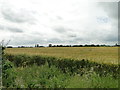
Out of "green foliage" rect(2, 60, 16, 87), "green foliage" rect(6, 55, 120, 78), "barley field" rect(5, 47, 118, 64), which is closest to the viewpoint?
"green foliage" rect(2, 60, 16, 87)

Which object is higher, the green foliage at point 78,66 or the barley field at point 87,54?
the barley field at point 87,54

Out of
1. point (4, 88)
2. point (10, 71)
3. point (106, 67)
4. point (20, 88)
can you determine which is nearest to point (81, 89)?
point (20, 88)

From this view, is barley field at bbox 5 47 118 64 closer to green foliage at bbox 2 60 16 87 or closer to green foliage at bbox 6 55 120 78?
green foliage at bbox 6 55 120 78

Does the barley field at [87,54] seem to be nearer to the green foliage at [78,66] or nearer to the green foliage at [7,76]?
the green foliage at [78,66]

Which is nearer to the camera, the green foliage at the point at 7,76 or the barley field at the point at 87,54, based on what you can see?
the green foliage at the point at 7,76

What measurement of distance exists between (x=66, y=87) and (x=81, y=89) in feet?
1.73

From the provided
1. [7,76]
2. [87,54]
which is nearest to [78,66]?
[7,76]

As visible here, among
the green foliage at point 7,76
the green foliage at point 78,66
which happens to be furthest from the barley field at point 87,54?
the green foliage at point 7,76

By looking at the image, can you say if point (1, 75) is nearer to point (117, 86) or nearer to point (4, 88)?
point (4, 88)

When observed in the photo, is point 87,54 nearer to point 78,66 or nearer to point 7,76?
point 78,66

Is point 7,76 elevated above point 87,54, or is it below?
below

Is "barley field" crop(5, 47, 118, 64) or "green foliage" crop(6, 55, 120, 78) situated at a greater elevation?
"barley field" crop(5, 47, 118, 64)

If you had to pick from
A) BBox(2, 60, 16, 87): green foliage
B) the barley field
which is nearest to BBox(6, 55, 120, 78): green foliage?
the barley field

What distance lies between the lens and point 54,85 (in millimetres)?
6664
